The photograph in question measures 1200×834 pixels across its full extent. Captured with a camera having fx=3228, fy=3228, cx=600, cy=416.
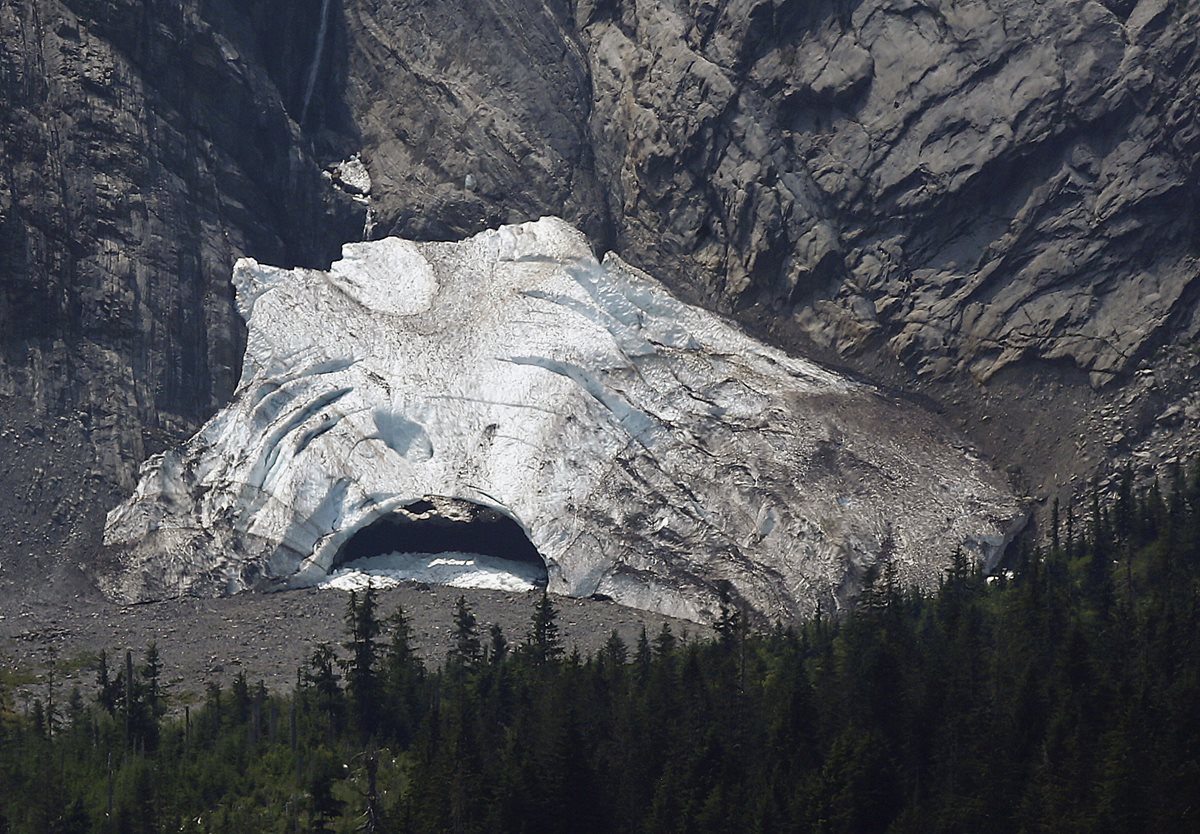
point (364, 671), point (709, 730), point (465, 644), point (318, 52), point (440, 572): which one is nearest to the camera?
point (709, 730)

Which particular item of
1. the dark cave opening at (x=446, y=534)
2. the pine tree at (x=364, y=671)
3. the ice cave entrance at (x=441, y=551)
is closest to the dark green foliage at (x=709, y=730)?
the pine tree at (x=364, y=671)

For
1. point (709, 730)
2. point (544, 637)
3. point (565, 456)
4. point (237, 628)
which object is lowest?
point (709, 730)

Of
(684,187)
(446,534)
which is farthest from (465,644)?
(684,187)

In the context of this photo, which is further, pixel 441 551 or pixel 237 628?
pixel 441 551

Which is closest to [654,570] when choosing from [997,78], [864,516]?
[864,516]

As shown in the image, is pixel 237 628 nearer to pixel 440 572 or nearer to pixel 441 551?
pixel 440 572

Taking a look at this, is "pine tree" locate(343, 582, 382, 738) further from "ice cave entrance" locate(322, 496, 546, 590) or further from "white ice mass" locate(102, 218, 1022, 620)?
"white ice mass" locate(102, 218, 1022, 620)
